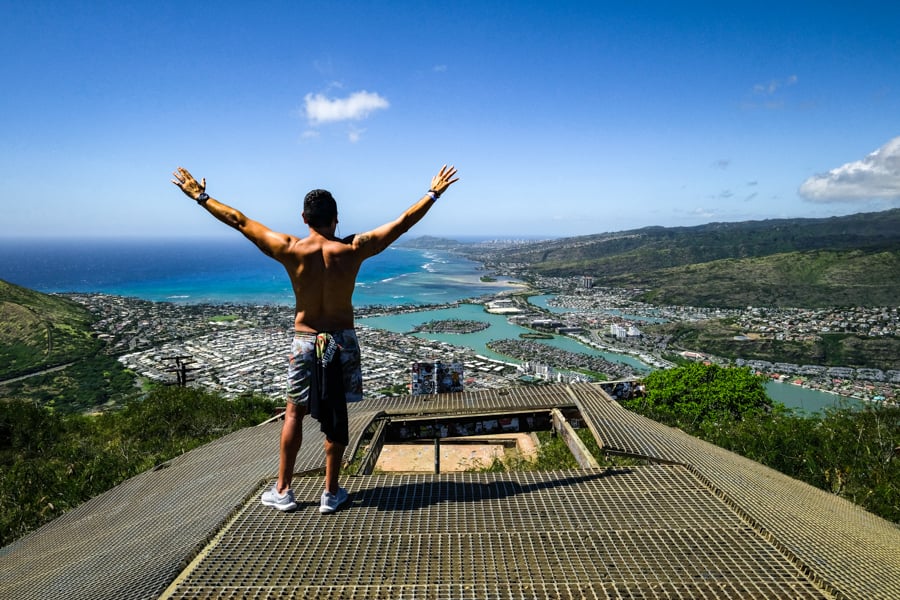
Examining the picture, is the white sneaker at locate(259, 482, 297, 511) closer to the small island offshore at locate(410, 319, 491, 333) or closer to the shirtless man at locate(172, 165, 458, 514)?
the shirtless man at locate(172, 165, 458, 514)

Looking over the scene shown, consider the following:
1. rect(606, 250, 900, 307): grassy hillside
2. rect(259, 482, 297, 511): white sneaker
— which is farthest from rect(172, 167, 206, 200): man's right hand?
rect(606, 250, 900, 307): grassy hillside

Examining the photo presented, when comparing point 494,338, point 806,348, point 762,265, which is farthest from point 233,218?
point 762,265

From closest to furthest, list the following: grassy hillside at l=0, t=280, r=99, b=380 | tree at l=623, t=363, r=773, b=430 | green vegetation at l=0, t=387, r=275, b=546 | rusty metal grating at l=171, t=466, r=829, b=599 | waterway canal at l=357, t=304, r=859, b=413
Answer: rusty metal grating at l=171, t=466, r=829, b=599, green vegetation at l=0, t=387, r=275, b=546, tree at l=623, t=363, r=773, b=430, waterway canal at l=357, t=304, r=859, b=413, grassy hillside at l=0, t=280, r=99, b=380

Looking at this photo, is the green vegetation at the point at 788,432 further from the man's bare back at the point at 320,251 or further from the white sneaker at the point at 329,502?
the man's bare back at the point at 320,251

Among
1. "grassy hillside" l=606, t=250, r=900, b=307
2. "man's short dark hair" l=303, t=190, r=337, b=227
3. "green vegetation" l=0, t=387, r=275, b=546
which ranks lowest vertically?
"grassy hillside" l=606, t=250, r=900, b=307

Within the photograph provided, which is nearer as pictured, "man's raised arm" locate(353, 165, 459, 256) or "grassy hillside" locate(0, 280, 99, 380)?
"man's raised arm" locate(353, 165, 459, 256)
